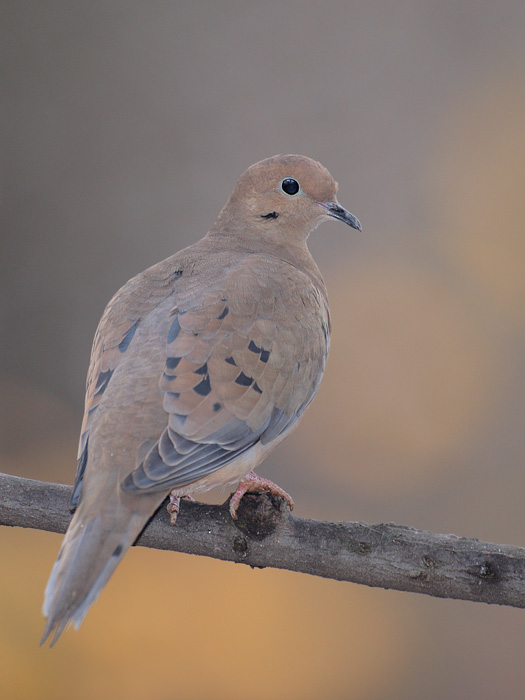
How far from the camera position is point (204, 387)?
1298 mm

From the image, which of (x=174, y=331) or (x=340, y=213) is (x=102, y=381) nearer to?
(x=174, y=331)

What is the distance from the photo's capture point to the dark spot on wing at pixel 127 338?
4.58 feet

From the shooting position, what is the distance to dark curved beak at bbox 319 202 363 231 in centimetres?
179

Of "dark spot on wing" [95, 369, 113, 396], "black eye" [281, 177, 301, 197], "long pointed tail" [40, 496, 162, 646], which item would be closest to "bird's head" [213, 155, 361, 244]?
"black eye" [281, 177, 301, 197]

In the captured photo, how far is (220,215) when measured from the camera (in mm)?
1859

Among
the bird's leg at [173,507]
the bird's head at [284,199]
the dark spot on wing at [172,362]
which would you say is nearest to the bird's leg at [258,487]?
the bird's leg at [173,507]

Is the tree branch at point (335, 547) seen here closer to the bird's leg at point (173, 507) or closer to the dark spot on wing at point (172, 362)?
the bird's leg at point (173, 507)

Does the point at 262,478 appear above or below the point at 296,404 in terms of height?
below

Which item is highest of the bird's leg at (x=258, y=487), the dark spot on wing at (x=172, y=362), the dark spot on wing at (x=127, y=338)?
the dark spot on wing at (x=172, y=362)

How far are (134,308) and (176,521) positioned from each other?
41cm

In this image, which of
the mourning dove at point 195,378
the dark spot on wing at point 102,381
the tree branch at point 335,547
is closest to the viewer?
the mourning dove at point 195,378

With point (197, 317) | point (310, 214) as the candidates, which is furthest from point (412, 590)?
point (310, 214)

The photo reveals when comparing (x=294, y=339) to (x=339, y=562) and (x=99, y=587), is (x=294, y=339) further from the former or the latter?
(x=99, y=587)

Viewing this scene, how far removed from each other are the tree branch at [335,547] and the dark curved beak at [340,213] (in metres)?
0.72
